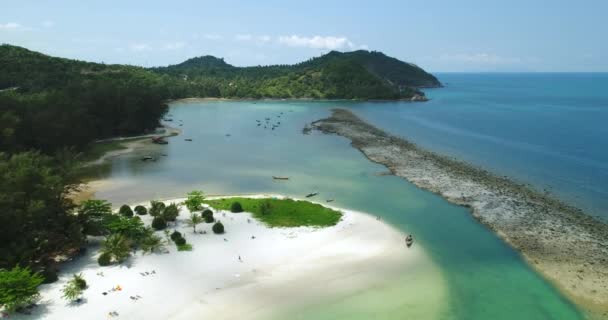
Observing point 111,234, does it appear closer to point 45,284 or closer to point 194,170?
point 45,284

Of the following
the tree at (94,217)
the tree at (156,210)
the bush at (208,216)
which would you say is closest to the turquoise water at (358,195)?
the tree at (156,210)

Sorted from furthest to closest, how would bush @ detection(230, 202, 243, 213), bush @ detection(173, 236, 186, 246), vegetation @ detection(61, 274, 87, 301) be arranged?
bush @ detection(230, 202, 243, 213) → bush @ detection(173, 236, 186, 246) → vegetation @ detection(61, 274, 87, 301)

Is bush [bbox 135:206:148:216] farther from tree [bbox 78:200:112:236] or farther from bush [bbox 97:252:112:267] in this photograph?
bush [bbox 97:252:112:267]

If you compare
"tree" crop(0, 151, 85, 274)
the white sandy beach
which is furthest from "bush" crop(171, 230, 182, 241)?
"tree" crop(0, 151, 85, 274)

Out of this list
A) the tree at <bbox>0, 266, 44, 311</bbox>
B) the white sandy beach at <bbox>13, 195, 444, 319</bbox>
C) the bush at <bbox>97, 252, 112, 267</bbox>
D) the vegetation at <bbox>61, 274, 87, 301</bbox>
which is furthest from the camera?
the bush at <bbox>97, 252, 112, 267</bbox>

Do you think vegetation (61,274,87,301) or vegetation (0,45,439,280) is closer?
vegetation (61,274,87,301)

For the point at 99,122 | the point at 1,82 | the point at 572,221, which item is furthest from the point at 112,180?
the point at 1,82

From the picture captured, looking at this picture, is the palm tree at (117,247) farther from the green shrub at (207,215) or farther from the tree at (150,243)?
the green shrub at (207,215)
